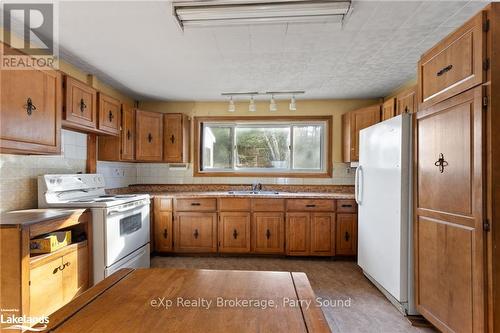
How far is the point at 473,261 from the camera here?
58.6 inches

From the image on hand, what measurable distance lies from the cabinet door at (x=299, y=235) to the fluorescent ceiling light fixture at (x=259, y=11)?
2394mm

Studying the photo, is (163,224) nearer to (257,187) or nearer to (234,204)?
(234,204)

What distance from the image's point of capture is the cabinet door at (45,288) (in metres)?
1.74

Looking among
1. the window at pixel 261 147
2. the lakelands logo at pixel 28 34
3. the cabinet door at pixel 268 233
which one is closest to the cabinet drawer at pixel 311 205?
the cabinet door at pixel 268 233

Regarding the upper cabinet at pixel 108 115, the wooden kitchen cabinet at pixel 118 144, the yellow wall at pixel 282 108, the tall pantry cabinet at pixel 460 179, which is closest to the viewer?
the tall pantry cabinet at pixel 460 179

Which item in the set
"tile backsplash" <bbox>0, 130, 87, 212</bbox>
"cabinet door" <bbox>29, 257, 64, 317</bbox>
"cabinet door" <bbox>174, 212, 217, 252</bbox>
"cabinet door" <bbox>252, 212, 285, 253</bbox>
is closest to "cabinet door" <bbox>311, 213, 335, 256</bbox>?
"cabinet door" <bbox>252, 212, 285, 253</bbox>

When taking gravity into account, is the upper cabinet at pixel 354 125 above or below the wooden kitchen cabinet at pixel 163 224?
above

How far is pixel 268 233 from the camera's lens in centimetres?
351

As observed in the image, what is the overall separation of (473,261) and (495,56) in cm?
114

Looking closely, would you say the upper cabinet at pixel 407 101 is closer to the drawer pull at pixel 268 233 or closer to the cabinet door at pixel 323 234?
the cabinet door at pixel 323 234

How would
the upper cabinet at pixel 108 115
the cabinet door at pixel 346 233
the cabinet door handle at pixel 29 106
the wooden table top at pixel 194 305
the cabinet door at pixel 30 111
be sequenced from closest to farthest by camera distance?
the wooden table top at pixel 194 305 < the cabinet door at pixel 30 111 < the cabinet door handle at pixel 29 106 < the upper cabinet at pixel 108 115 < the cabinet door at pixel 346 233

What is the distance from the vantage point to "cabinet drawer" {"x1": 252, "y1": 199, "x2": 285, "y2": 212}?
3504 millimetres

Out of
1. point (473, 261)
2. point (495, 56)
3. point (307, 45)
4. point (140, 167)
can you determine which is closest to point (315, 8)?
point (307, 45)

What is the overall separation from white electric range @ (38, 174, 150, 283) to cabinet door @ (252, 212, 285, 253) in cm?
141
